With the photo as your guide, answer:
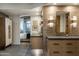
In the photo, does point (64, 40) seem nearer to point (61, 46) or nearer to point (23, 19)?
point (61, 46)

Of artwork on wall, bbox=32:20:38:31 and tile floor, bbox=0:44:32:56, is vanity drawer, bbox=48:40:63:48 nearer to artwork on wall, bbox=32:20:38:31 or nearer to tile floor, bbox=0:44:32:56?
tile floor, bbox=0:44:32:56

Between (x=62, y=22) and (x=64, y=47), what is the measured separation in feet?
6.94

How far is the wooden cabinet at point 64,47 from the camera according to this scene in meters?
5.24

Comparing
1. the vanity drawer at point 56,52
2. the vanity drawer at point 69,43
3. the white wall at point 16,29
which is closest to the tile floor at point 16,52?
the vanity drawer at point 56,52

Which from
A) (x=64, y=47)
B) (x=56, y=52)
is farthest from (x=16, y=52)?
(x=64, y=47)

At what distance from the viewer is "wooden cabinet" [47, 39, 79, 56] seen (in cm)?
524

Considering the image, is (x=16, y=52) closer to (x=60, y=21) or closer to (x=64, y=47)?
(x=60, y=21)

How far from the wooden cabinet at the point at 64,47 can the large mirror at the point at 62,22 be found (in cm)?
186

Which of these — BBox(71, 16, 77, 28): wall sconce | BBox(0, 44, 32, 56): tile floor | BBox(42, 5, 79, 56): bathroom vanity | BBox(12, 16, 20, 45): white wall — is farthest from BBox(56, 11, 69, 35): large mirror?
BBox(12, 16, 20, 45): white wall

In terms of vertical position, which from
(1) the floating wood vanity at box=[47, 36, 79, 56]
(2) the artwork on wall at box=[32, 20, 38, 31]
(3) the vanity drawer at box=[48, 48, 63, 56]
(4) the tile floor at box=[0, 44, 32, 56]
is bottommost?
(4) the tile floor at box=[0, 44, 32, 56]

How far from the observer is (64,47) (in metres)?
5.27

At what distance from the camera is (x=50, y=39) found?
5285 millimetres

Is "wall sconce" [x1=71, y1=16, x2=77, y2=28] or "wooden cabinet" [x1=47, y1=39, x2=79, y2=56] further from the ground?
"wall sconce" [x1=71, y1=16, x2=77, y2=28]

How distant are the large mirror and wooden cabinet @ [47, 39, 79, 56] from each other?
1.86 m
